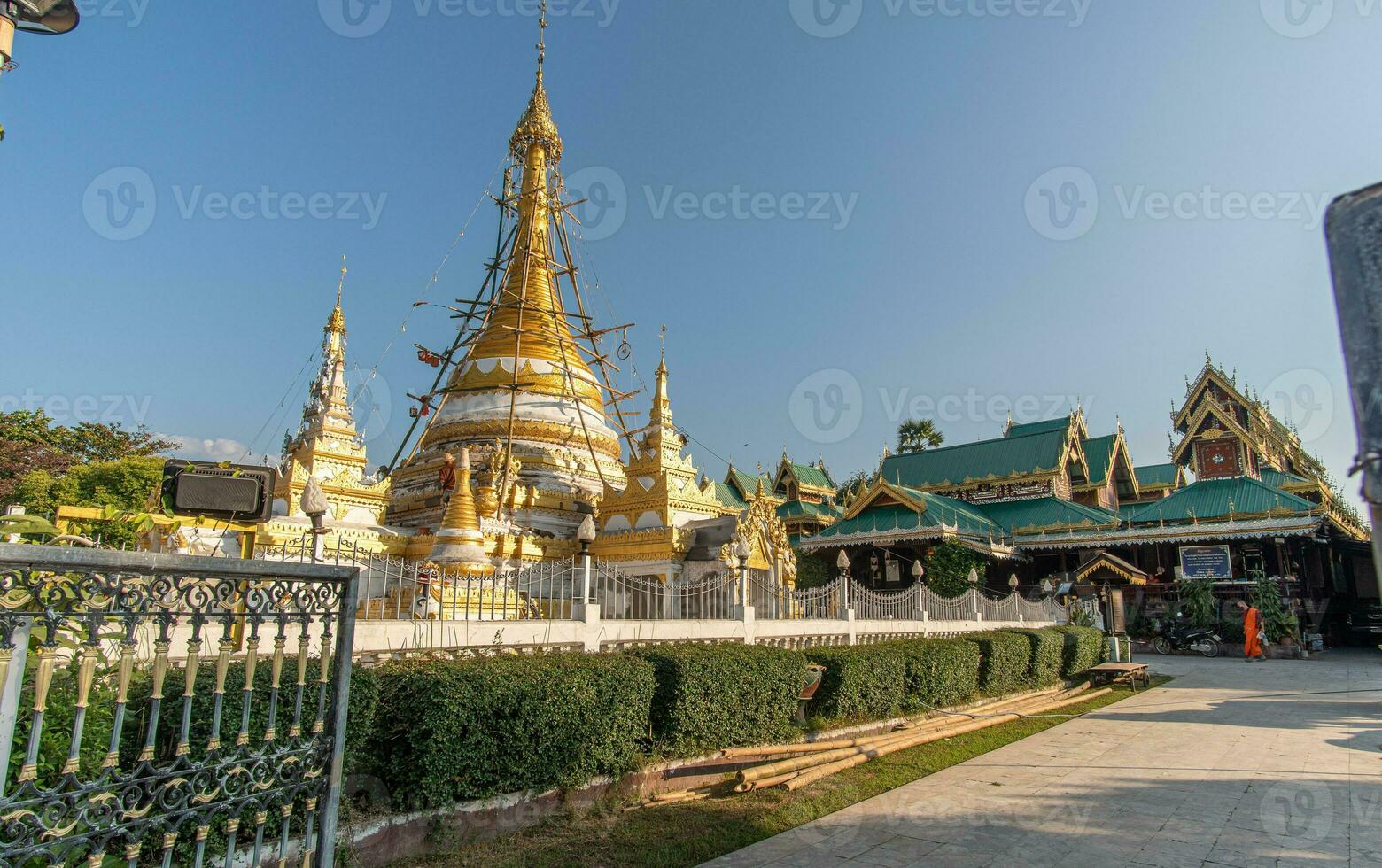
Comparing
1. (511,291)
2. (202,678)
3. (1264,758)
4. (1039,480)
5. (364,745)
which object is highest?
(511,291)

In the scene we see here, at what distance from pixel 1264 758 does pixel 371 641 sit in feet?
28.7

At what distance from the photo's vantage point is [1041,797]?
657 centimetres

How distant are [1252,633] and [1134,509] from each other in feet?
28.8

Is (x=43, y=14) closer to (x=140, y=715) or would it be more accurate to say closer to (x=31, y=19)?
(x=31, y=19)

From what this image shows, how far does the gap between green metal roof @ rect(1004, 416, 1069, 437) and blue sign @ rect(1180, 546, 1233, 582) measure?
8442 mm

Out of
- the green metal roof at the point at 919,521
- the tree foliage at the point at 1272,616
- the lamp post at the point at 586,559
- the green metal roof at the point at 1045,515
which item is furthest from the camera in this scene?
the green metal roof at the point at 1045,515

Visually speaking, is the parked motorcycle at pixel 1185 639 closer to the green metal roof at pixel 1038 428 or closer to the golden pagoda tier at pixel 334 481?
the green metal roof at pixel 1038 428

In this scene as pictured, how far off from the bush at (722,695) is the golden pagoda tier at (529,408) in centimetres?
918

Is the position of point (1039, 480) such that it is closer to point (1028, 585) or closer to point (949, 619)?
point (1028, 585)

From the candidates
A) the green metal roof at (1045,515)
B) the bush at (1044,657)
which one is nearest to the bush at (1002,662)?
the bush at (1044,657)

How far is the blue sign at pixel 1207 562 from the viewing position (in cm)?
2322

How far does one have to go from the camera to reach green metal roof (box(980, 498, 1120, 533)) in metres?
26.4

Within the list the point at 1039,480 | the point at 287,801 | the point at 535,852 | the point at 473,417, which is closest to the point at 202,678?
the point at 287,801

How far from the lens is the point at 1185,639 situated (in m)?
22.2
